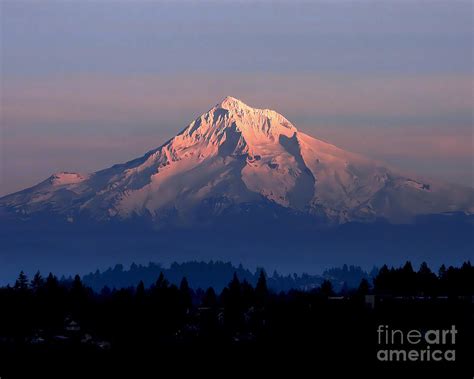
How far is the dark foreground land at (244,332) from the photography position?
123 meters

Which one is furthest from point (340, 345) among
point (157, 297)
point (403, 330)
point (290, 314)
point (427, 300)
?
point (157, 297)

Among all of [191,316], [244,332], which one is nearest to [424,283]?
[191,316]

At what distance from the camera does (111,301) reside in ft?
518

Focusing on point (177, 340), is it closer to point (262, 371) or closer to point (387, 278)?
point (262, 371)

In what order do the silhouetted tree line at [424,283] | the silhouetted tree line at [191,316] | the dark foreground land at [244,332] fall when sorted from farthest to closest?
the silhouetted tree line at [424,283], the silhouetted tree line at [191,316], the dark foreground land at [244,332]

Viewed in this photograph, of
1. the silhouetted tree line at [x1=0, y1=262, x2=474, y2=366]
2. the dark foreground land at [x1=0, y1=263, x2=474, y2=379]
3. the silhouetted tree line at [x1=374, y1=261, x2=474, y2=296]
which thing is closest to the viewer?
the dark foreground land at [x1=0, y1=263, x2=474, y2=379]

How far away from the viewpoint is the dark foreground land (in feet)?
402

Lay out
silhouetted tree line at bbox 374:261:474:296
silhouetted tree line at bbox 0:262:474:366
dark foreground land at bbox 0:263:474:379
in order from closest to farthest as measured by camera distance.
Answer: dark foreground land at bbox 0:263:474:379, silhouetted tree line at bbox 0:262:474:366, silhouetted tree line at bbox 374:261:474:296

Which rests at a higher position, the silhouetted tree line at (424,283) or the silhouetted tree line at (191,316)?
the silhouetted tree line at (424,283)

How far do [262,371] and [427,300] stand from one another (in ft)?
106

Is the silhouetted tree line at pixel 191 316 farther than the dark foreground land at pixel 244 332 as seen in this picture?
Yes

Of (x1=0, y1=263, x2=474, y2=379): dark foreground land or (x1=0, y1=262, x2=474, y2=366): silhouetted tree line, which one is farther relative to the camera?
(x1=0, y1=262, x2=474, y2=366): silhouetted tree line

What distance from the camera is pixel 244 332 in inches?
5620

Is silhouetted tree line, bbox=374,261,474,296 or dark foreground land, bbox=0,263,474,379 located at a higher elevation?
silhouetted tree line, bbox=374,261,474,296
